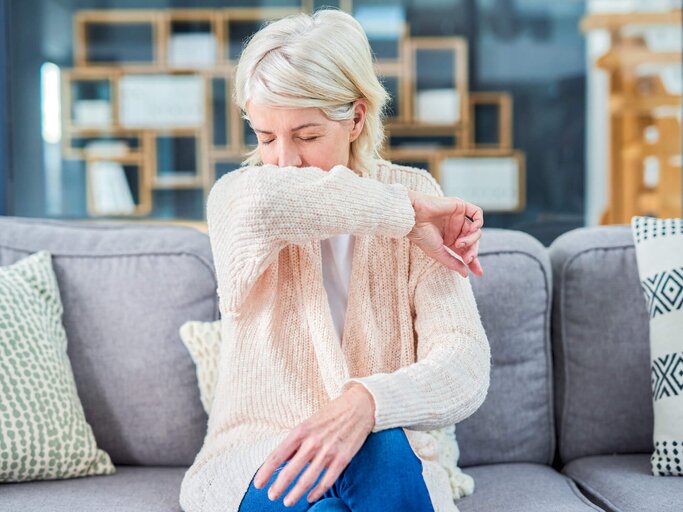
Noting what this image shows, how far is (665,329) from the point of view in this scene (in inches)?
62.6

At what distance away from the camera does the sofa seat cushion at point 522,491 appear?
4.64 feet

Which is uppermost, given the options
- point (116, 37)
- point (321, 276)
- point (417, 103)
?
point (116, 37)

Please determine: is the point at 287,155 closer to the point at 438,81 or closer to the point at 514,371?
the point at 514,371

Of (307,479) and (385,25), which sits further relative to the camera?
(385,25)

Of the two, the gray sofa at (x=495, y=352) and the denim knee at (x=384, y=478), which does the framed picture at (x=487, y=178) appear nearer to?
the gray sofa at (x=495, y=352)

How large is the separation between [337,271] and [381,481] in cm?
45

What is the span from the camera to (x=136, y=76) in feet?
15.6

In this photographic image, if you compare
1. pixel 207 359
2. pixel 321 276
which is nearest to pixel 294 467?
pixel 321 276

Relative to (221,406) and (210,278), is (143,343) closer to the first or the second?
(210,278)

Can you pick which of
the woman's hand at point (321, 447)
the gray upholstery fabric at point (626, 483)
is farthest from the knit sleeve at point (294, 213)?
the gray upholstery fabric at point (626, 483)

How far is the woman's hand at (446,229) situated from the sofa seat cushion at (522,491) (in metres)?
0.39

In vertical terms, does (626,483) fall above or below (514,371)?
below

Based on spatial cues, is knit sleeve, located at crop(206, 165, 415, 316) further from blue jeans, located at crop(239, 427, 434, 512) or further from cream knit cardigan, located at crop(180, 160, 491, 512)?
blue jeans, located at crop(239, 427, 434, 512)

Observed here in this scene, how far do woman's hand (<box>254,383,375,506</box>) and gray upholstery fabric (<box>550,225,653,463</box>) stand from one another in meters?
0.76
